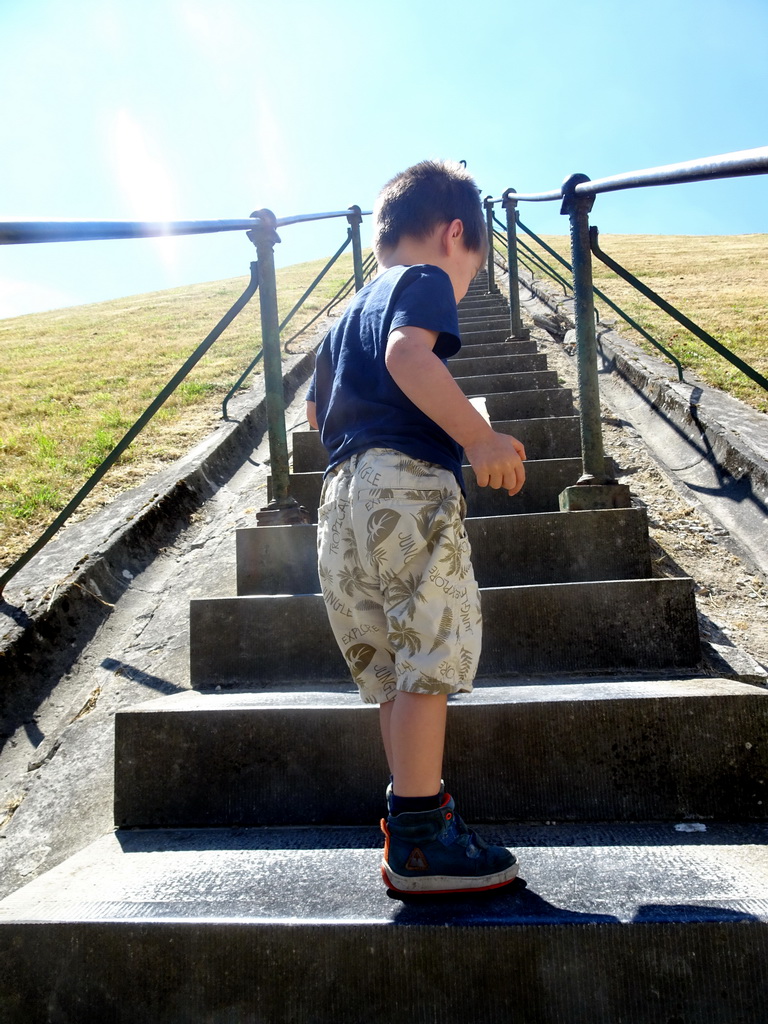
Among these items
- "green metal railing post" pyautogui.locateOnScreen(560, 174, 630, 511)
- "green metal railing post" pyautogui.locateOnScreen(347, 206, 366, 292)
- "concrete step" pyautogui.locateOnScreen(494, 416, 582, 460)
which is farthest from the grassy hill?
"green metal railing post" pyautogui.locateOnScreen(560, 174, 630, 511)

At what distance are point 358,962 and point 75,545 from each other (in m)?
2.32

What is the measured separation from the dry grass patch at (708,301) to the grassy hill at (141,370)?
0.05 feet

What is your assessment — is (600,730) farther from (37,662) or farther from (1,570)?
(1,570)

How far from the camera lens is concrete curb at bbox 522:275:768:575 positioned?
10.6ft

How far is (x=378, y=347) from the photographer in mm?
1695

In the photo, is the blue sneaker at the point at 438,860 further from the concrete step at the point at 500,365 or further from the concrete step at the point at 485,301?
the concrete step at the point at 485,301

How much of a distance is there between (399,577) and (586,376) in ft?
4.62

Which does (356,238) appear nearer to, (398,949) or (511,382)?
(511,382)

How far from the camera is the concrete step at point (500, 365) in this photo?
466 centimetres

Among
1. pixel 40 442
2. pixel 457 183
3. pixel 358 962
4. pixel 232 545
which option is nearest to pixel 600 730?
pixel 358 962

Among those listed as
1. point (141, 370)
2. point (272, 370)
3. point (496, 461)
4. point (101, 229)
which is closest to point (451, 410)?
point (496, 461)

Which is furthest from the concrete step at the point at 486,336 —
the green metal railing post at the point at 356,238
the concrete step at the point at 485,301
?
the concrete step at the point at 485,301

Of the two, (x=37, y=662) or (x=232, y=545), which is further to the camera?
(x=232, y=545)

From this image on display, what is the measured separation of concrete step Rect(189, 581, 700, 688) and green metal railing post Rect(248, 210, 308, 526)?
0.54 m
